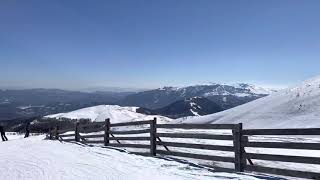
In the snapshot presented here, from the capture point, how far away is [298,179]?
1169 cm

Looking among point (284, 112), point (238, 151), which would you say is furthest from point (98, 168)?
point (284, 112)

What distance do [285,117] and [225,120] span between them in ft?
21.2

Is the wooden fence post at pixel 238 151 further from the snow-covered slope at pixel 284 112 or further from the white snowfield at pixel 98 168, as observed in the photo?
the snow-covered slope at pixel 284 112

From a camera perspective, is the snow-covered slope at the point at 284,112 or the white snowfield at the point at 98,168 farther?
the snow-covered slope at the point at 284,112

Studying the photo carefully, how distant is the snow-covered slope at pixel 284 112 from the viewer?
99.4 feet

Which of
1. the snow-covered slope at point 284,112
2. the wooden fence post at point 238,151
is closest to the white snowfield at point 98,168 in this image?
the wooden fence post at point 238,151

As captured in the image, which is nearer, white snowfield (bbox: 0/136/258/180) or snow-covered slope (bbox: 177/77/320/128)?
white snowfield (bbox: 0/136/258/180)

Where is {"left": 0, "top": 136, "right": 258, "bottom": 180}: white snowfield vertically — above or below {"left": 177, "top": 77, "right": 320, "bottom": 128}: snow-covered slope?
below

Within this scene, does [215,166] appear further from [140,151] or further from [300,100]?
[300,100]

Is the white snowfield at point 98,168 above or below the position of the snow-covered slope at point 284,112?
below

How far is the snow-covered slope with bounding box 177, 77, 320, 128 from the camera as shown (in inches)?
1193

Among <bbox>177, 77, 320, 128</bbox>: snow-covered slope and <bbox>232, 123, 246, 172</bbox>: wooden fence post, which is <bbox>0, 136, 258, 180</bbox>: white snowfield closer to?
<bbox>232, 123, 246, 172</bbox>: wooden fence post

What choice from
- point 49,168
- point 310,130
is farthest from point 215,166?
point 49,168

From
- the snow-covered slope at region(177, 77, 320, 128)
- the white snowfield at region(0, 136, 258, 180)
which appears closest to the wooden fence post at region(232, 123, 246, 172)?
the white snowfield at region(0, 136, 258, 180)
